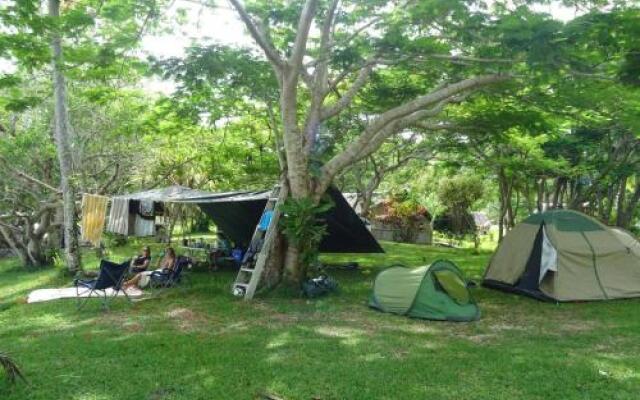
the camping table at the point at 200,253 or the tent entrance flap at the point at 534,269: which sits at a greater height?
the tent entrance flap at the point at 534,269

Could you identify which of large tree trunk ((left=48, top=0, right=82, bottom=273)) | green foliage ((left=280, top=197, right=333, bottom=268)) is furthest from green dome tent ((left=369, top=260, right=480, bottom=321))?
large tree trunk ((left=48, top=0, right=82, bottom=273))

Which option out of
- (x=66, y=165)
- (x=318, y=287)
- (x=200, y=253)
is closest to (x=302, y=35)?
(x=318, y=287)

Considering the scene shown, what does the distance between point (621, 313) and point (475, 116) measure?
4.08m

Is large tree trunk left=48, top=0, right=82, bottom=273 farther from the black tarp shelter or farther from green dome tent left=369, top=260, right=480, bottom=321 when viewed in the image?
green dome tent left=369, top=260, right=480, bottom=321

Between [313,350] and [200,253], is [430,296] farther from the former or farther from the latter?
[200,253]

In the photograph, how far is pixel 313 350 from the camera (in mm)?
5711

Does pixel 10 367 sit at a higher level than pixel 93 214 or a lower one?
lower

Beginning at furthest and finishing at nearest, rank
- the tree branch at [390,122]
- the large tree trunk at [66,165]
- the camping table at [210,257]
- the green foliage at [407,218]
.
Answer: the green foliage at [407,218]
the camping table at [210,257]
the large tree trunk at [66,165]
the tree branch at [390,122]

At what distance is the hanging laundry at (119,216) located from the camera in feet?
41.9

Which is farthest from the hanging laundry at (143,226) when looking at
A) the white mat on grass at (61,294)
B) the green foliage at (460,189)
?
the green foliage at (460,189)

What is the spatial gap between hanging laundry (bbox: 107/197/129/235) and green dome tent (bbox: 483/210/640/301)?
8.15 meters

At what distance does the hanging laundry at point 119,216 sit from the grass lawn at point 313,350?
430 cm

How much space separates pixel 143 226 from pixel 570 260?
9364mm

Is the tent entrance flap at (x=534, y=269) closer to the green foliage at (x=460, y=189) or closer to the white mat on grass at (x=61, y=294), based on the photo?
the white mat on grass at (x=61, y=294)
